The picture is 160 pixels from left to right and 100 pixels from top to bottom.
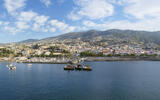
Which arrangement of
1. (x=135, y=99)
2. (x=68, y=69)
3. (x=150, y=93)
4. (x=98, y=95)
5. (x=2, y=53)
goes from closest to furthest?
(x=135, y=99) → (x=98, y=95) → (x=150, y=93) → (x=68, y=69) → (x=2, y=53)

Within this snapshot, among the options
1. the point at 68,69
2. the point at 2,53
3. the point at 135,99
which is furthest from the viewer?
the point at 2,53

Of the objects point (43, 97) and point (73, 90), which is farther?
point (73, 90)

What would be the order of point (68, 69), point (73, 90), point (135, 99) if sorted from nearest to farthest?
point (135, 99) → point (73, 90) → point (68, 69)

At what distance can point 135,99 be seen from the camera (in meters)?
20.2

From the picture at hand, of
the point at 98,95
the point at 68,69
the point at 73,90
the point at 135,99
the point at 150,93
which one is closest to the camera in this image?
the point at 135,99

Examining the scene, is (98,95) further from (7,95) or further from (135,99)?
(7,95)

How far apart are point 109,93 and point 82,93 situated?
4.30 m

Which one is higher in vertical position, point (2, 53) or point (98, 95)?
point (2, 53)

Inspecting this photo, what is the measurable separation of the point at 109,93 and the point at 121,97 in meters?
2.18

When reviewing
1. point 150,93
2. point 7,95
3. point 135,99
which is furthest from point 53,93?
point 150,93

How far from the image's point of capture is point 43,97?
20875mm

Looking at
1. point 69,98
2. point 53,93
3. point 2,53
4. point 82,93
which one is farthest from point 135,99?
point 2,53

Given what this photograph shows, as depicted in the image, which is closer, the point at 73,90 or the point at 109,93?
the point at 109,93

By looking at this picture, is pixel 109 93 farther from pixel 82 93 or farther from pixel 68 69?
pixel 68 69
